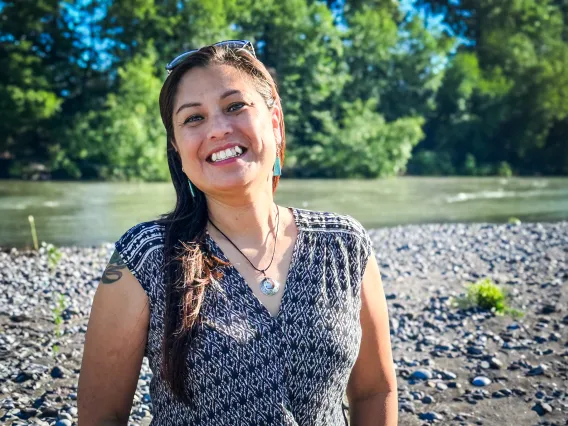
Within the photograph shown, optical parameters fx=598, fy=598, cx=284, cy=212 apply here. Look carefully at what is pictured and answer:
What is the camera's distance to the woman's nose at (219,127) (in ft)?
6.76

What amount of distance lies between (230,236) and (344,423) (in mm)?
813

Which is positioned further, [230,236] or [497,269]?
[497,269]

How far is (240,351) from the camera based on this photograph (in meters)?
1.90

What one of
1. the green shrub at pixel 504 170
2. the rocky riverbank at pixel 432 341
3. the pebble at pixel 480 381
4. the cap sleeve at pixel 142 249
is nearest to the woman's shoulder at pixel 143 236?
the cap sleeve at pixel 142 249

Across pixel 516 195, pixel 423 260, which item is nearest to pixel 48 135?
pixel 516 195

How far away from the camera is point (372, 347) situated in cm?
224

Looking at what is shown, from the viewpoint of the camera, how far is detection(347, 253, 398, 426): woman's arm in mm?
2225

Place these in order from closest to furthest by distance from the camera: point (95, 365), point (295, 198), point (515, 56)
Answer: point (95, 365)
point (295, 198)
point (515, 56)

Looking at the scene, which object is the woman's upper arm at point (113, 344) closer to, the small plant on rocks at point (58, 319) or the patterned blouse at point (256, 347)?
the patterned blouse at point (256, 347)

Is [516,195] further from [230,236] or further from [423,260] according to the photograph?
[230,236]

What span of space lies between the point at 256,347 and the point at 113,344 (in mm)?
444

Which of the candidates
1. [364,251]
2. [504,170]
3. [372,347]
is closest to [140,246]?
[364,251]

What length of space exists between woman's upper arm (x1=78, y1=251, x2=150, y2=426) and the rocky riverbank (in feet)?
6.69

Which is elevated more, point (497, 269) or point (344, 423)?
point (344, 423)
